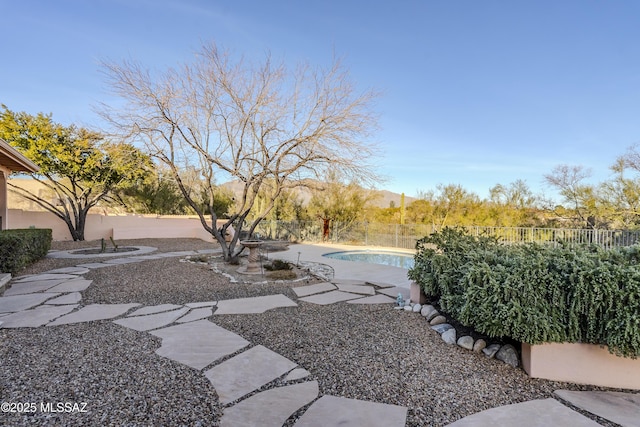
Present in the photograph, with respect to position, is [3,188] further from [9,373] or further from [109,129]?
[9,373]

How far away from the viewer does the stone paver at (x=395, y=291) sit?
4406 millimetres

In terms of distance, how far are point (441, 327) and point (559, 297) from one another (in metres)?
1.08

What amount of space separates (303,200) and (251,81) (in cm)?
919

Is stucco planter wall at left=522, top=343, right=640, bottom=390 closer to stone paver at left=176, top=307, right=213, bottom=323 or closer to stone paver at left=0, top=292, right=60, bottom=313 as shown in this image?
stone paver at left=176, top=307, right=213, bottom=323

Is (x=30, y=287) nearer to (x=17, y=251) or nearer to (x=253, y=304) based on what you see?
(x=17, y=251)

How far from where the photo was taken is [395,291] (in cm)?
464

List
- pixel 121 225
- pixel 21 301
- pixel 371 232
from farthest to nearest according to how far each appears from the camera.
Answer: pixel 371 232 → pixel 121 225 → pixel 21 301

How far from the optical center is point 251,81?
21.7ft

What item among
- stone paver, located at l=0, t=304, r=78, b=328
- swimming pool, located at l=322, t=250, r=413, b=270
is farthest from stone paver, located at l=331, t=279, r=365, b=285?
swimming pool, located at l=322, t=250, r=413, b=270

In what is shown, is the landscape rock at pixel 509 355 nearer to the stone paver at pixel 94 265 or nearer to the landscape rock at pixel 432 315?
the landscape rock at pixel 432 315

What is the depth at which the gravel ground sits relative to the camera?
1.76 meters

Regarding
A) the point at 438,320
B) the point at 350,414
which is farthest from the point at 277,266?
the point at 350,414

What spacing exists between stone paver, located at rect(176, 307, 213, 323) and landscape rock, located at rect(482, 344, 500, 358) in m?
2.71

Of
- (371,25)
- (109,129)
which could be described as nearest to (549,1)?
(371,25)
